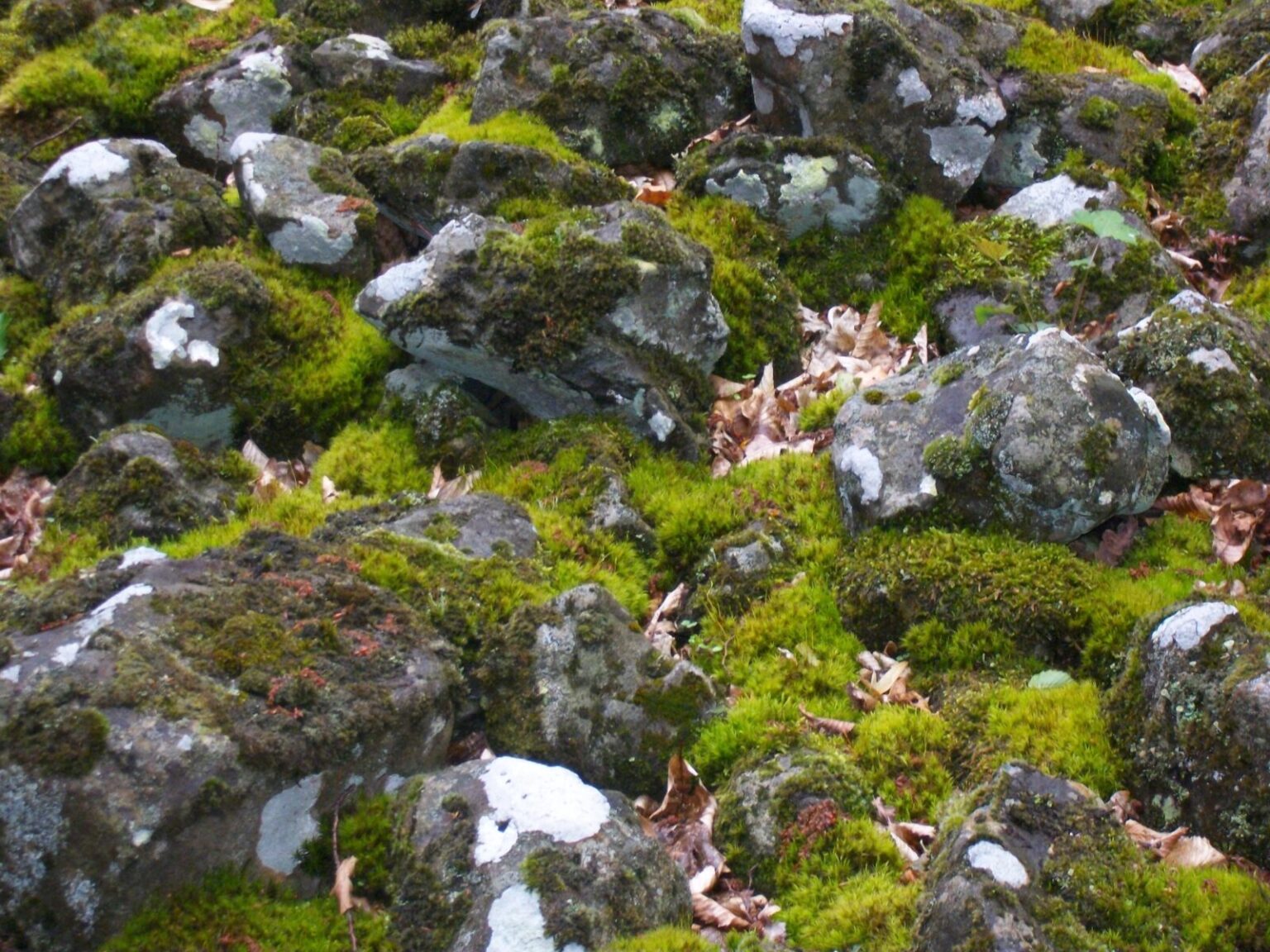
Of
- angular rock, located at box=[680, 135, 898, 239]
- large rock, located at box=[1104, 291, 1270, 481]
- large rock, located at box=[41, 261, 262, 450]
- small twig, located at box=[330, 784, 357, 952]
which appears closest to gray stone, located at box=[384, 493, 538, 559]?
small twig, located at box=[330, 784, 357, 952]

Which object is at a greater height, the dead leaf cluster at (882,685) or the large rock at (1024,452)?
the large rock at (1024,452)

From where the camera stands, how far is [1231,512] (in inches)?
304

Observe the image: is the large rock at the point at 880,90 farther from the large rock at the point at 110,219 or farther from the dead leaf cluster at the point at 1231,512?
the large rock at the point at 110,219

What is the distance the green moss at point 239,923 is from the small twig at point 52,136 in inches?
398

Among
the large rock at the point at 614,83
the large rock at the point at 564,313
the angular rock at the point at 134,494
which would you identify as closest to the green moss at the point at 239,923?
the angular rock at the point at 134,494

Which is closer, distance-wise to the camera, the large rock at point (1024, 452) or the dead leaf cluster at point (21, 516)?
the large rock at point (1024, 452)

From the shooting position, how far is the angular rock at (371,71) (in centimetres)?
1243

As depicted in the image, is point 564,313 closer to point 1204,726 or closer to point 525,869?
point 525,869

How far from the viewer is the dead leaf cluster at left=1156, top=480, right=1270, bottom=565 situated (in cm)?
747

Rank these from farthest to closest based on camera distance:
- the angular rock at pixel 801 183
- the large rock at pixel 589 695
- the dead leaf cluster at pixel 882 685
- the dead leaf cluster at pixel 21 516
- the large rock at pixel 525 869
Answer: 1. the angular rock at pixel 801 183
2. the dead leaf cluster at pixel 21 516
3. the dead leaf cluster at pixel 882 685
4. the large rock at pixel 589 695
5. the large rock at pixel 525 869

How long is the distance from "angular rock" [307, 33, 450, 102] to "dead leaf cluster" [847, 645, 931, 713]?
8.24m

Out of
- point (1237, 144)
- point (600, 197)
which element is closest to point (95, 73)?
point (600, 197)

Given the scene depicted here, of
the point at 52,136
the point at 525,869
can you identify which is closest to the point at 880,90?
the point at 525,869

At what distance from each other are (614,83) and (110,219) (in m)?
4.70
